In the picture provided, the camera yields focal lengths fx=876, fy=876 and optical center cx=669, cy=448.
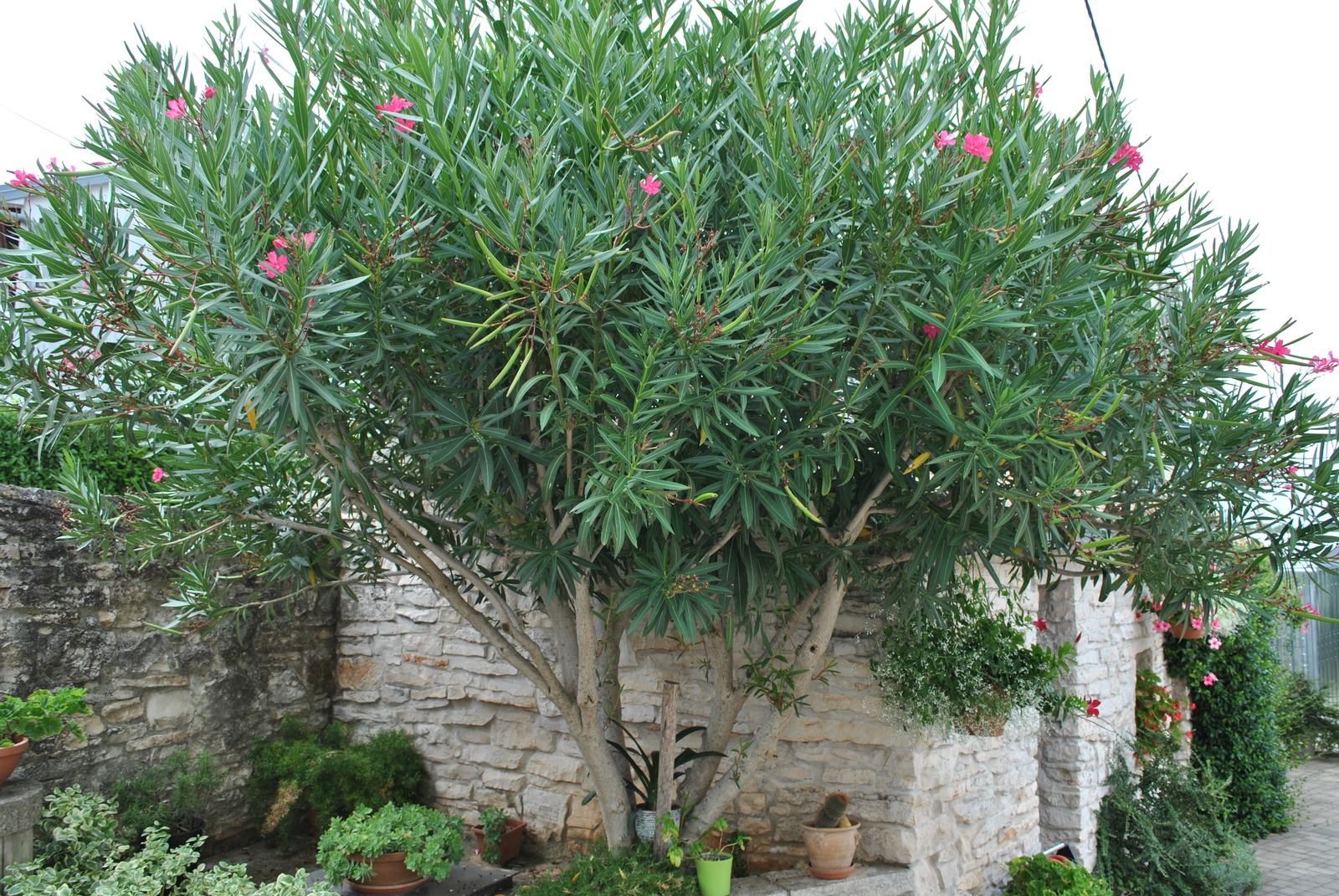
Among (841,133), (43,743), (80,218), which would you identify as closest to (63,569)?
(43,743)

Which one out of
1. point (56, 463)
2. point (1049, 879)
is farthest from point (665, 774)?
point (56, 463)

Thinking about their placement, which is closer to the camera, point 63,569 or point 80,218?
point 80,218

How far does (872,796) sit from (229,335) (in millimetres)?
3104

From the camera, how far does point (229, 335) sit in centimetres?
197

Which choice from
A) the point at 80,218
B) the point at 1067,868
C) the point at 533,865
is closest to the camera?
the point at 80,218

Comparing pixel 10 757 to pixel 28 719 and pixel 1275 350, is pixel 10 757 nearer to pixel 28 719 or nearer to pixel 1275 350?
pixel 28 719

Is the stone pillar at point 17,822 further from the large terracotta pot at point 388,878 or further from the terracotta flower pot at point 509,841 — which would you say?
the terracotta flower pot at point 509,841

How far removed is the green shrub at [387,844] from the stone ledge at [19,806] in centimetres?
105

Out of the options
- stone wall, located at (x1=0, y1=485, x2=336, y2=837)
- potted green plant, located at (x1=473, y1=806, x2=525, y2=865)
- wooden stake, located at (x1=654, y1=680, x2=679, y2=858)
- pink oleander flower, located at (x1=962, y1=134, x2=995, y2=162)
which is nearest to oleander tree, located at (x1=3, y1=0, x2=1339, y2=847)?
pink oleander flower, located at (x1=962, y1=134, x2=995, y2=162)

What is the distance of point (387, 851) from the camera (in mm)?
3701

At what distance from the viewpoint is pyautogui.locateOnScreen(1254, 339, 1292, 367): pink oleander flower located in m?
2.64

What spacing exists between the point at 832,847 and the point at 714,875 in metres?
0.59

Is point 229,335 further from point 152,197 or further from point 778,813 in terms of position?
point 778,813

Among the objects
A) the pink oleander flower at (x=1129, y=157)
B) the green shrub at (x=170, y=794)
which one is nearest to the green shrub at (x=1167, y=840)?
the pink oleander flower at (x=1129, y=157)
